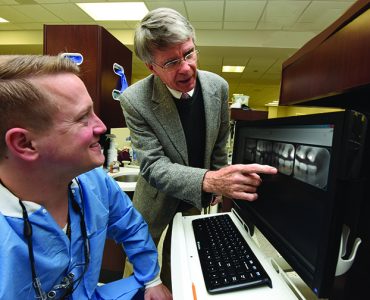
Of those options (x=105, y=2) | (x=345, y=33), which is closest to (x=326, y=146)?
(x=345, y=33)

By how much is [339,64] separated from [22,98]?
75 cm

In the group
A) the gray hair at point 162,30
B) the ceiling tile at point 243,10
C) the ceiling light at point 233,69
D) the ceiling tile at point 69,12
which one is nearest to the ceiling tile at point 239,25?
the ceiling tile at point 243,10

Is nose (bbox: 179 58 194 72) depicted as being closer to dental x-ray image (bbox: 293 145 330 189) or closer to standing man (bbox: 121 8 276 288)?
standing man (bbox: 121 8 276 288)

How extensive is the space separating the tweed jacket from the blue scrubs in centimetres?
16

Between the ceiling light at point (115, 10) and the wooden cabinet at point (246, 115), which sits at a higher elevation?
the ceiling light at point (115, 10)

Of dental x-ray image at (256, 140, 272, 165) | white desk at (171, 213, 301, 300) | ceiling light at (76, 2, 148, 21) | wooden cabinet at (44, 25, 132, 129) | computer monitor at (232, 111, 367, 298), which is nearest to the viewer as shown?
computer monitor at (232, 111, 367, 298)

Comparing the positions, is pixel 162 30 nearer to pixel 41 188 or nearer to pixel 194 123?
pixel 194 123

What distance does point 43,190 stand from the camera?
0.73 meters

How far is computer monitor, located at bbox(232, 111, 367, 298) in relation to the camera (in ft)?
1.43

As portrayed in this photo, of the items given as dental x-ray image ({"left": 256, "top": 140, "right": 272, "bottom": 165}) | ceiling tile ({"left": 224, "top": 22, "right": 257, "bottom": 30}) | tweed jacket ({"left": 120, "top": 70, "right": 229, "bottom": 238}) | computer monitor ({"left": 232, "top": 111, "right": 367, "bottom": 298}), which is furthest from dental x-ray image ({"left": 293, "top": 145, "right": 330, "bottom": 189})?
ceiling tile ({"left": 224, "top": 22, "right": 257, "bottom": 30})

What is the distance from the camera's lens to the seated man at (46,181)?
2.03 ft

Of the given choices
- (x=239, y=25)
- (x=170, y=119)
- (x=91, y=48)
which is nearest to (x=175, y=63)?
(x=170, y=119)

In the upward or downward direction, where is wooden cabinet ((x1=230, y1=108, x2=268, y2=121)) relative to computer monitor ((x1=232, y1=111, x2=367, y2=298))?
upward

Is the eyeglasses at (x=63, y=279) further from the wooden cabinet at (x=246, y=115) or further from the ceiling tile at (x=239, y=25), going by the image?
the ceiling tile at (x=239, y=25)
